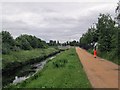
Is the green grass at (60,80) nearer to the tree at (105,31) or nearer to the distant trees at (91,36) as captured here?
the tree at (105,31)

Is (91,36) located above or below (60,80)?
above

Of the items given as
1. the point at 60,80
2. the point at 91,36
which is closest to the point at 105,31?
the point at 91,36

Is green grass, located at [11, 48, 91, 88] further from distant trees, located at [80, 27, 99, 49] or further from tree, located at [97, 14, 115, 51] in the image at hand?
distant trees, located at [80, 27, 99, 49]

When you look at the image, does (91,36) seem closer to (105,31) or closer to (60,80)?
(105,31)

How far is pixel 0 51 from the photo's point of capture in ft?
186

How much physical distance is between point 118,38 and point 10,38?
49733 mm

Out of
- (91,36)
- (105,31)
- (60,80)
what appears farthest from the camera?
(91,36)

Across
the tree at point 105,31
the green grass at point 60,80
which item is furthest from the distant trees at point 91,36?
the green grass at point 60,80

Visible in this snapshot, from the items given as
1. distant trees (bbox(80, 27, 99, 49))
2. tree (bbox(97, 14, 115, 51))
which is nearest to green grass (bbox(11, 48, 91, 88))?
tree (bbox(97, 14, 115, 51))

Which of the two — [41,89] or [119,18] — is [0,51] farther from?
[41,89]

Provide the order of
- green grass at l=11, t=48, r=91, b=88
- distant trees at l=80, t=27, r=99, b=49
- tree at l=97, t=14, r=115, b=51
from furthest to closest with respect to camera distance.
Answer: distant trees at l=80, t=27, r=99, b=49, tree at l=97, t=14, r=115, b=51, green grass at l=11, t=48, r=91, b=88

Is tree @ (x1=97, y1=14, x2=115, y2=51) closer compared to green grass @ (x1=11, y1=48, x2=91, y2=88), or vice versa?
green grass @ (x1=11, y1=48, x2=91, y2=88)

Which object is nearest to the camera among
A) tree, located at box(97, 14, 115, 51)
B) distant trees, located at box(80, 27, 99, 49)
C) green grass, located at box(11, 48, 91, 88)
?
green grass, located at box(11, 48, 91, 88)

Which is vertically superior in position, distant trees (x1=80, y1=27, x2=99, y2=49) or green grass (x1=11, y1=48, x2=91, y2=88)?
distant trees (x1=80, y1=27, x2=99, y2=49)
